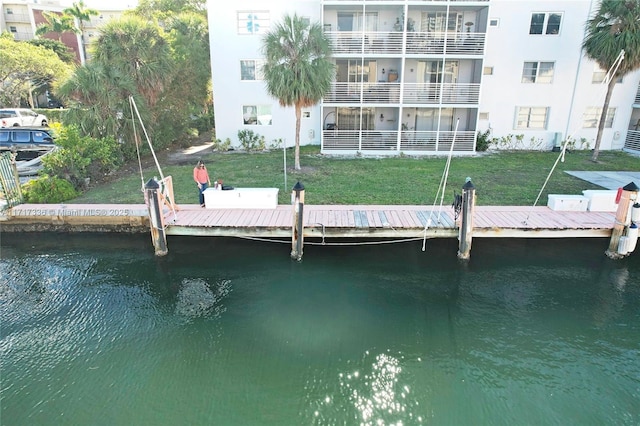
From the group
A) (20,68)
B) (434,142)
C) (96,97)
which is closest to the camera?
(96,97)

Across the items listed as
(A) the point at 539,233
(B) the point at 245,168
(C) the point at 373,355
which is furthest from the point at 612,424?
(B) the point at 245,168

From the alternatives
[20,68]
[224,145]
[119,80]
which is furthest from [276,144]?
[20,68]

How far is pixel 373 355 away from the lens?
7.83 meters

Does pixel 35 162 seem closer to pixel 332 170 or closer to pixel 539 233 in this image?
pixel 332 170

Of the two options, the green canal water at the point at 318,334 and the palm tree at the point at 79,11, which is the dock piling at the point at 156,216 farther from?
the palm tree at the point at 79,11

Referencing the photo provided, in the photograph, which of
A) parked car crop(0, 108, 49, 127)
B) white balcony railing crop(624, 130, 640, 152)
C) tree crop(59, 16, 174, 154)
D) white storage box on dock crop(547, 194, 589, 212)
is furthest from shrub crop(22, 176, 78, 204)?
white balcony railing crop(624, 130, 640, 152)

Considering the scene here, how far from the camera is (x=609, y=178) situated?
1727cm

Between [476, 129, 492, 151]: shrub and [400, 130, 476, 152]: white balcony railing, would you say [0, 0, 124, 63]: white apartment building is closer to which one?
[400, 130, 476, 152]: white balcony railing

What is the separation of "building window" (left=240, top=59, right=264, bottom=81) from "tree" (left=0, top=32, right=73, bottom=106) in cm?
2128

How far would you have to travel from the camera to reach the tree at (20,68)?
114 feet

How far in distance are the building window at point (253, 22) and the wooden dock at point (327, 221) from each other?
14366 mm

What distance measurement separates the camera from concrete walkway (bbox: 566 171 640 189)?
16203 mm

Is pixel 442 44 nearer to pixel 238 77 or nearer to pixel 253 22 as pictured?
pixel 253 22

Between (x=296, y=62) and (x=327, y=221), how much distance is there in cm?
818
